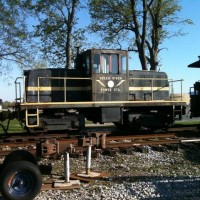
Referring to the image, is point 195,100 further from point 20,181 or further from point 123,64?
point 20,181

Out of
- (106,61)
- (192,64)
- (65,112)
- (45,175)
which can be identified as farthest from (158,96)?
(45,175)

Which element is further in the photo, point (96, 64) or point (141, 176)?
point (96, 64)

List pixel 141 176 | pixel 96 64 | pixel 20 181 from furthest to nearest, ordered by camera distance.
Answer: pixel 96 64 < pixel 141 176 < pixel 20 181

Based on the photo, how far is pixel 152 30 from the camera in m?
29.3

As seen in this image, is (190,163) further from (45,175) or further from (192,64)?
(192,64)

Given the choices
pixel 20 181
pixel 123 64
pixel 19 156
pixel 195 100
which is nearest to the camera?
pixel 20 181

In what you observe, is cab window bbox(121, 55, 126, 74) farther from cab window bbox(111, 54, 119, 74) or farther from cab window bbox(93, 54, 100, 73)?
cab window bbox(93, 54, 100, 73)

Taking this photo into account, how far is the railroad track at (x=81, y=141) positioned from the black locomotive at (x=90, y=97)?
0.75 meters

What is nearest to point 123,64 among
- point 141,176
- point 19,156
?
point 141,176

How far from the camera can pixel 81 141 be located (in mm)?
8781

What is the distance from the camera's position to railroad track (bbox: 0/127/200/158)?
8547 mm

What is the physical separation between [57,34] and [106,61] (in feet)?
43.0

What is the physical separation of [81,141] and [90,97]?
645 centimetres

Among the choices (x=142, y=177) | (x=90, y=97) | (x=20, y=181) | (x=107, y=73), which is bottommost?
(x=142, y=177)
